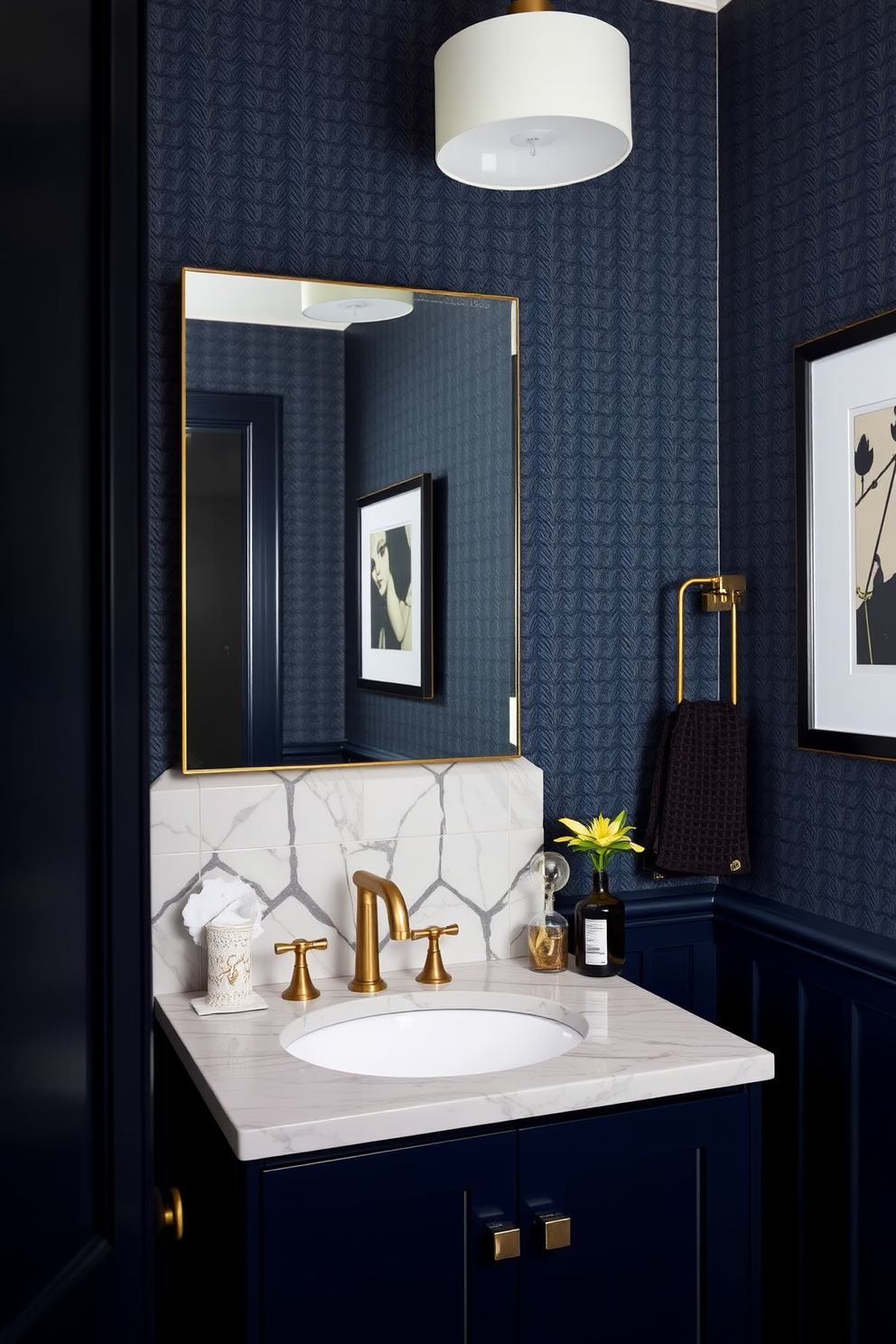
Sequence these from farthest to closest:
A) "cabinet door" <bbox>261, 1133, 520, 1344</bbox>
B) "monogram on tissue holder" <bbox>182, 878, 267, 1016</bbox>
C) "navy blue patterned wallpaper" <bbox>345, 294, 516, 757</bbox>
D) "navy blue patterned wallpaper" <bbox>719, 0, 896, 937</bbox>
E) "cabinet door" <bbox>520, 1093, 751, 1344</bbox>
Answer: "navy blue patterned wallpaper" <bbox>345, 294, 516, 757</bbox>, "navy blue patterned wallpaper" <bbox>719, 0, 896, 937</bbox>, "monogram on tissue holder" <bbox>182, 878, 267, 1016</bbox>, "cabinet door" <bbox>520, 1093, 751, 1344</bbox>, "cabinet door" <bbox>261, 1133, 520, 1344</bbox>

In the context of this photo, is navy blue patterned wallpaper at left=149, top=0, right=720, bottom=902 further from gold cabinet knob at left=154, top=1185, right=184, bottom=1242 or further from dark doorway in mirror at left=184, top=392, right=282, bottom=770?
gold cabinet knob at left=154, top=1185, right=184, bottom=1242

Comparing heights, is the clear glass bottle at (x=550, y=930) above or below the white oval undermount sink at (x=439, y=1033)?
above

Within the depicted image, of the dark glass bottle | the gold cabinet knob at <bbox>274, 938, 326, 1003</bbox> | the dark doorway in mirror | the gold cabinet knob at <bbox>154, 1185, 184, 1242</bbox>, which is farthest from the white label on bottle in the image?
the gold cabinet knob at <bbox>154, 1185, 184, 1242</bbox>

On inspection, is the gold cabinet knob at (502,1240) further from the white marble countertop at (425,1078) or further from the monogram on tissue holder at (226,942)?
the monogram on tissue holder at (226,942)

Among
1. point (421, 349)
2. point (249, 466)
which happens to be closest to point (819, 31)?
point (421, 349)

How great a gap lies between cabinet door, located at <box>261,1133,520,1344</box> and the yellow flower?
595 mm

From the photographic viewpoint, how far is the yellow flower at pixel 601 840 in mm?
1932

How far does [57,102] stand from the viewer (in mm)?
824

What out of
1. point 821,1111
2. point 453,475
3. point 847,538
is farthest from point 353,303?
point 821,1111

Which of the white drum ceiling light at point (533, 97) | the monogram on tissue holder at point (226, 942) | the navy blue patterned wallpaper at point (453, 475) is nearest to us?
the white drum ceiling light at point (533, 97)

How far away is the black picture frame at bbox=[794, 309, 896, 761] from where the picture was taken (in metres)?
1.75

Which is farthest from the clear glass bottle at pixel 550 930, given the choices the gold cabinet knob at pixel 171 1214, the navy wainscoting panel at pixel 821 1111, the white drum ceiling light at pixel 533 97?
the white drum ceiling light at pixel 533 97

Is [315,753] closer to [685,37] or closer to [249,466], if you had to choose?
[249,466]

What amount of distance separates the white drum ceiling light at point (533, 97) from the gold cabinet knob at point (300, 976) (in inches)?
46.9
